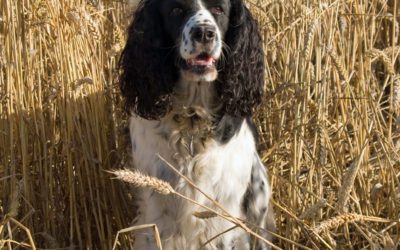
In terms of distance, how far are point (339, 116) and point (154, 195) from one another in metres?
1.16

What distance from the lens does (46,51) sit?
438cm

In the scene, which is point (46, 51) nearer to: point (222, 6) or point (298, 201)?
point (222, 6)

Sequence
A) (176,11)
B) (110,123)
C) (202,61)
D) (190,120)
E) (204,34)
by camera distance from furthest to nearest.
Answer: (110,123) < (190,120) < (176,11) < (202,61) < (204,34)

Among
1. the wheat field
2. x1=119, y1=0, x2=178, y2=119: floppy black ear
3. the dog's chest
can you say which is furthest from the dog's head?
the wheat field

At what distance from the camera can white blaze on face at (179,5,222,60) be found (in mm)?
3633

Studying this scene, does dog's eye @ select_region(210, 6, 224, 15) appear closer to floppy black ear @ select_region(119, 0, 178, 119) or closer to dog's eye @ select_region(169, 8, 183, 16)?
dog's eye @ select_region(169, 8, 183, 16)

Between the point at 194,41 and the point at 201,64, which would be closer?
the point at 194,41

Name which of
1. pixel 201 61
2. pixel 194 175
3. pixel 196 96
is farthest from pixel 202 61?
pixel 194 175

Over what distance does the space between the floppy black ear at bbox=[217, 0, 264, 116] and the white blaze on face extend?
8.6 inches

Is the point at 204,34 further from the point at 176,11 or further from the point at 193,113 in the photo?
the point at 193,113

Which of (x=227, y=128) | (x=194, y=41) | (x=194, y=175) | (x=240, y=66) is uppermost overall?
(x=194, y=41)

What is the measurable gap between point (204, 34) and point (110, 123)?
1.14 metres

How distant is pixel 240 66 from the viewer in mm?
3930

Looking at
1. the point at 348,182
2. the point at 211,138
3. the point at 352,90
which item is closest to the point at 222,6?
the point at 211,138
